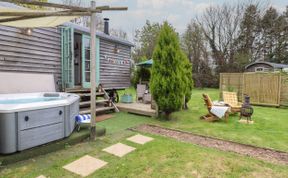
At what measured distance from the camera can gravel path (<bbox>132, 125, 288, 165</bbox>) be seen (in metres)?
3.32

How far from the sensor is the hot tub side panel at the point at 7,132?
108 inches

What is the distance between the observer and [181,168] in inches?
111

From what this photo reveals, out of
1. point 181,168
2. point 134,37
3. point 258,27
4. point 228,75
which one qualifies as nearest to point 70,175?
point 181,168

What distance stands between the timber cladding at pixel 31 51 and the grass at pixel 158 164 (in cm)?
310

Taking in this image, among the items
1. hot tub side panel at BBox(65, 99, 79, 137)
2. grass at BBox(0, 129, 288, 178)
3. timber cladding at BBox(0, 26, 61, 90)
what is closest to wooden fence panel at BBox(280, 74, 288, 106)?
grass at BBox(0, 129, 288, 178)

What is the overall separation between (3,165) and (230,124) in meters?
5.27

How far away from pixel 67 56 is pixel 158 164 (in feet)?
16.0

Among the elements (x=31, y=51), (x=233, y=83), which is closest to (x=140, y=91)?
(x=31, y=51)

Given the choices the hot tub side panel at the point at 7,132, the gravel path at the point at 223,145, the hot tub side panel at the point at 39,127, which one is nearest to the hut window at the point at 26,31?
the hot tub side panel at the point at 39,127

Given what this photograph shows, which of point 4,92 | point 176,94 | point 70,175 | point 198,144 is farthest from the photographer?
point 176,94

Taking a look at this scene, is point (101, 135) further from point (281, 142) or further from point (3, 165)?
point (281, 142)

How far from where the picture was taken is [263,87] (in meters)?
9.59

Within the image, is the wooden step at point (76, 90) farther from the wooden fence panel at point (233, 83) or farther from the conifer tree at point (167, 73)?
the wooden fence panel at point (233, 83)

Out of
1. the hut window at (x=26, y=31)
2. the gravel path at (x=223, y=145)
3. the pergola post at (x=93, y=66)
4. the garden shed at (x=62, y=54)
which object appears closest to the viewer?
the gravel path at (x=223, y=145)
